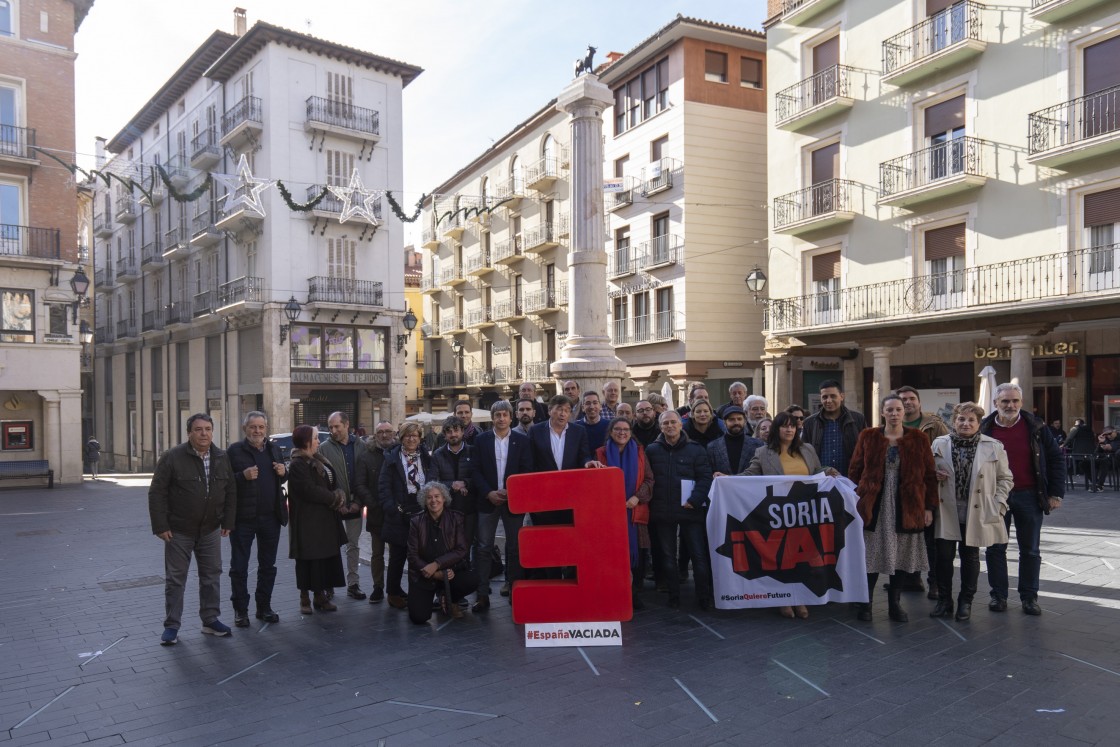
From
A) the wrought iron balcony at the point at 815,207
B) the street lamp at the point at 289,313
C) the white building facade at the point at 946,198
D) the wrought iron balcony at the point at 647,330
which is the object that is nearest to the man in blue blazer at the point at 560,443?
the white building facade at the point at 946,198

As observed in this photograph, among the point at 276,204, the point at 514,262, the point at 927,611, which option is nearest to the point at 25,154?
the point at 276,204

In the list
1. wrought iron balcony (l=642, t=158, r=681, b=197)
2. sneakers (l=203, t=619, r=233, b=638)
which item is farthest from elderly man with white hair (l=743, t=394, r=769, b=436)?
wrought iron balcony (l=642, t=158, r=681, b=197)

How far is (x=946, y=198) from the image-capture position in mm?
21562

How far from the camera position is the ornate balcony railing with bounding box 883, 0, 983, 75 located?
67.9 ft

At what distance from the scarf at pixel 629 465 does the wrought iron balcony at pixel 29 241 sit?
23751 millimetres

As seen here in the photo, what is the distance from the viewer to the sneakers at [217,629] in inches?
274

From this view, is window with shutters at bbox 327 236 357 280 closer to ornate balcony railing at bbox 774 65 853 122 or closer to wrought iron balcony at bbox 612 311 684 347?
wrought iron balcony at bbox 612 311 684 347

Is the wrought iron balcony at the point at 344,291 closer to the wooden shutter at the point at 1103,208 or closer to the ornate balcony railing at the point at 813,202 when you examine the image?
the ornate balcony railing at the point at 813,202

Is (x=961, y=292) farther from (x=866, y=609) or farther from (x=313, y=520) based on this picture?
(x=313, y=520)

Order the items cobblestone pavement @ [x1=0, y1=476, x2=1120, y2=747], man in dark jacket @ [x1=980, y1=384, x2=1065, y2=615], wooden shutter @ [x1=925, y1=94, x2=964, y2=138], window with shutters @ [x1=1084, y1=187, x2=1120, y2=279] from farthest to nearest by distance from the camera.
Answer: wooden shutter @ [x1=925, y1=94, x2=964, y2=138]
window with shutters @ [x1=1084, y1=187, x2=1120, y2=279]
man in dark jacket @ [x1=980, y1=384, x2=1065, y2=615]
cobblestone pavement @ [x1=0, y1=476, x2=1120, y2=747]

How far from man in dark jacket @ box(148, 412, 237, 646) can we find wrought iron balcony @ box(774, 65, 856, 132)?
72.2 feet

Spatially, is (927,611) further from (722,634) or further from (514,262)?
(514,262)

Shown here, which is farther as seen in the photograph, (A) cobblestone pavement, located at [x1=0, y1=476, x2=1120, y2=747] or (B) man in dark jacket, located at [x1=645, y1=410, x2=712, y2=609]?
(B) man in dark jacket, located at [x1=645, y1=410, x2=712, y2=609]

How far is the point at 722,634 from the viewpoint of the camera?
22.2 ft
